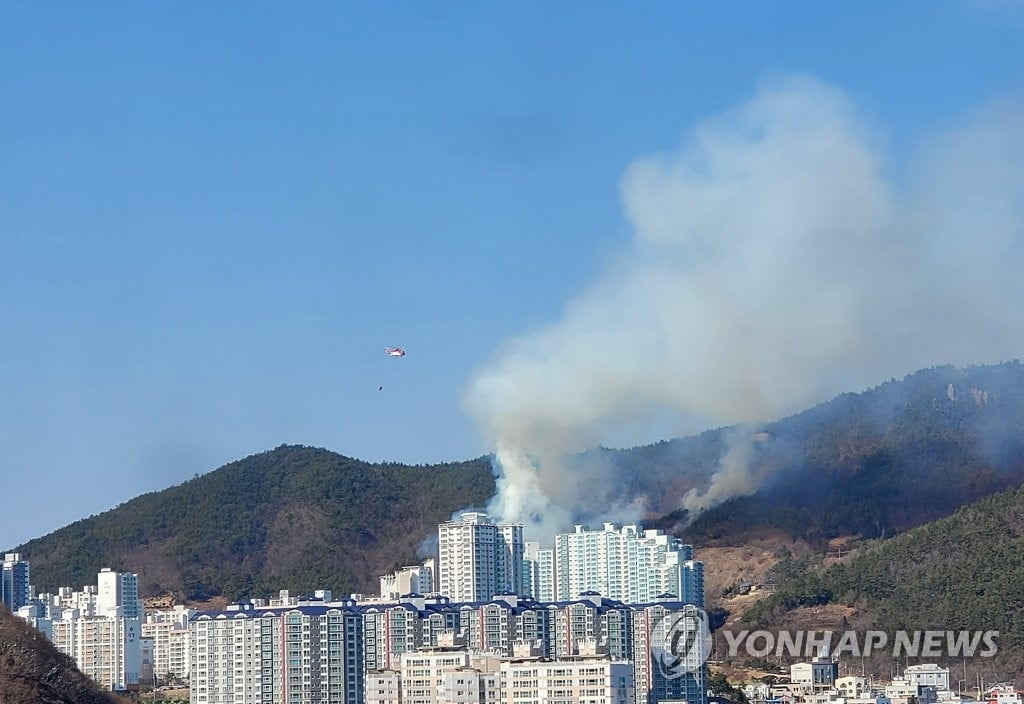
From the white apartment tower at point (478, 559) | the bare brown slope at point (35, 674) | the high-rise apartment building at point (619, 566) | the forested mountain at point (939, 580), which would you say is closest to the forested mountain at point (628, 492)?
the forested mountain at point (939, 580)

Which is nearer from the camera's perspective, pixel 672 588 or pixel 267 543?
pixel 672 588

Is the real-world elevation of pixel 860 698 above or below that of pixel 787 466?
below

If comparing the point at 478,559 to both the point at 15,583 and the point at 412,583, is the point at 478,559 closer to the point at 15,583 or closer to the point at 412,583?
the point at 412,583

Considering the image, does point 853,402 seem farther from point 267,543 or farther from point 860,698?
point 860,698

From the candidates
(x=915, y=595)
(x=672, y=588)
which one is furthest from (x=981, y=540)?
(x=672, y=588)

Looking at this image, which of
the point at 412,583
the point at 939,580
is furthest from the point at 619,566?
the point at 939,580

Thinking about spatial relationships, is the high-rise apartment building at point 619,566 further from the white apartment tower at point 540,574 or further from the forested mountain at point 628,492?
the forested mountain at point 628,492
